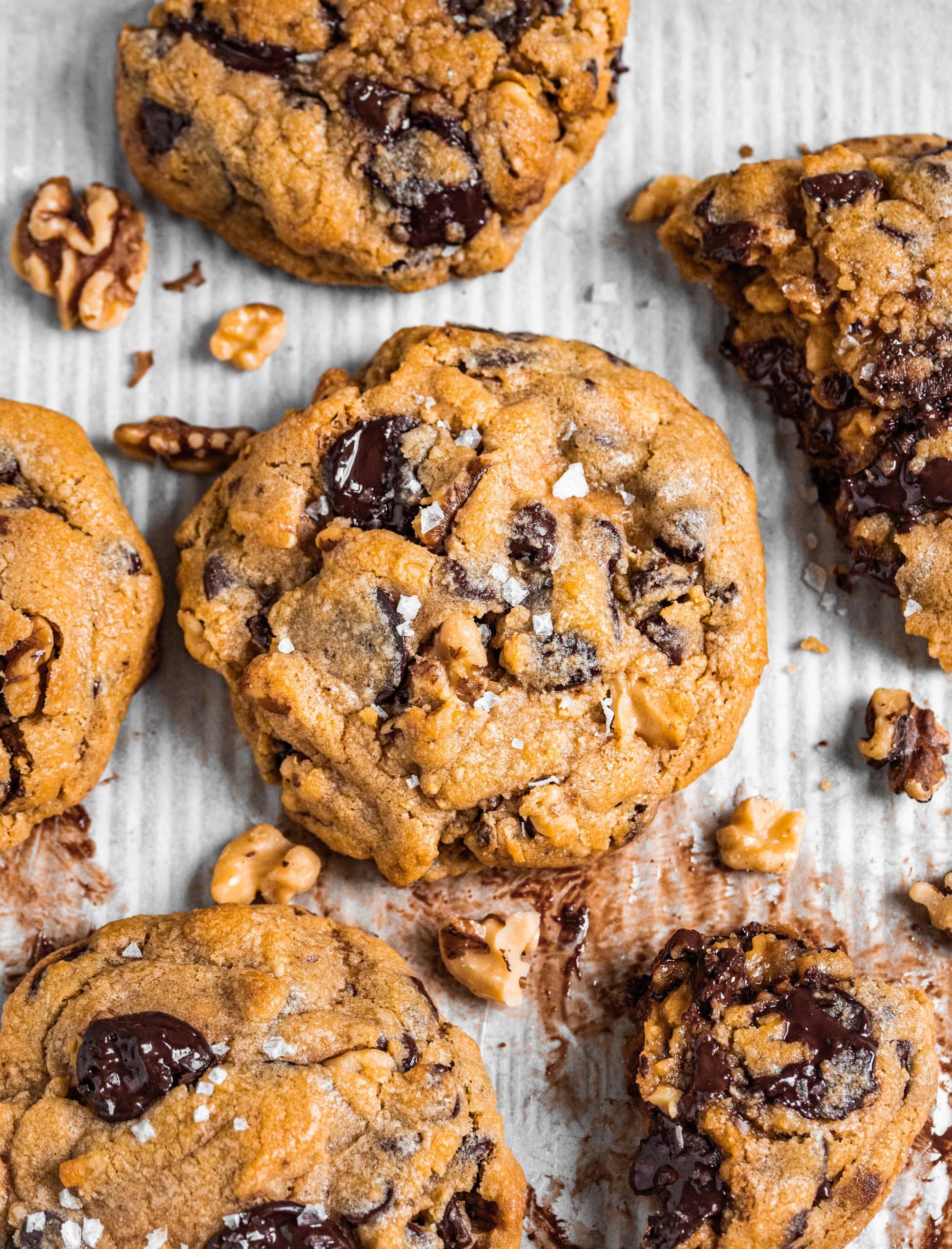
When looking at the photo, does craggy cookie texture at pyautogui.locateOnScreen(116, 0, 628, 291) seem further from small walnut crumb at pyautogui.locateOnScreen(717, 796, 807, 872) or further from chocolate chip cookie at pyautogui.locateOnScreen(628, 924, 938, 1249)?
chocolate chip cookie at pyautogui.locateOnScreen(628, 924, 938, 1249)

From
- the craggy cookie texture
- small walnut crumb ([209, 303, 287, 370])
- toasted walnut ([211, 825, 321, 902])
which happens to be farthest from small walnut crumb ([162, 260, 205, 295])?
toasted walnut ([211, 825, 321, 902])

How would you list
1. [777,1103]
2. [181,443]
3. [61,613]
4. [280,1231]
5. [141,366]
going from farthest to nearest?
1. [141,366]
2. [181,443]
3. [61,613]
4. [777,1103]
5. [280,1231]

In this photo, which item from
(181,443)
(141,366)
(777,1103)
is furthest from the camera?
(141,366)

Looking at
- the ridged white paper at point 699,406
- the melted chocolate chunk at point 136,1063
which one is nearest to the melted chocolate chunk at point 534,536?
the ridged white paper at point 699,406

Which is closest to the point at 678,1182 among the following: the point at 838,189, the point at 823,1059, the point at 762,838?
the point at 823,1059

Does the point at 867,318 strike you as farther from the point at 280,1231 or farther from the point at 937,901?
the point at 280,1231

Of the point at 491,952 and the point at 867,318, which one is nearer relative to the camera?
the point at 867,318

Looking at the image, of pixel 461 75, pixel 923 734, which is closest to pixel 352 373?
pixel 461 75

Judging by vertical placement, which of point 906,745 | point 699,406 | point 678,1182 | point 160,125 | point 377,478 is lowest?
point 678,1182
